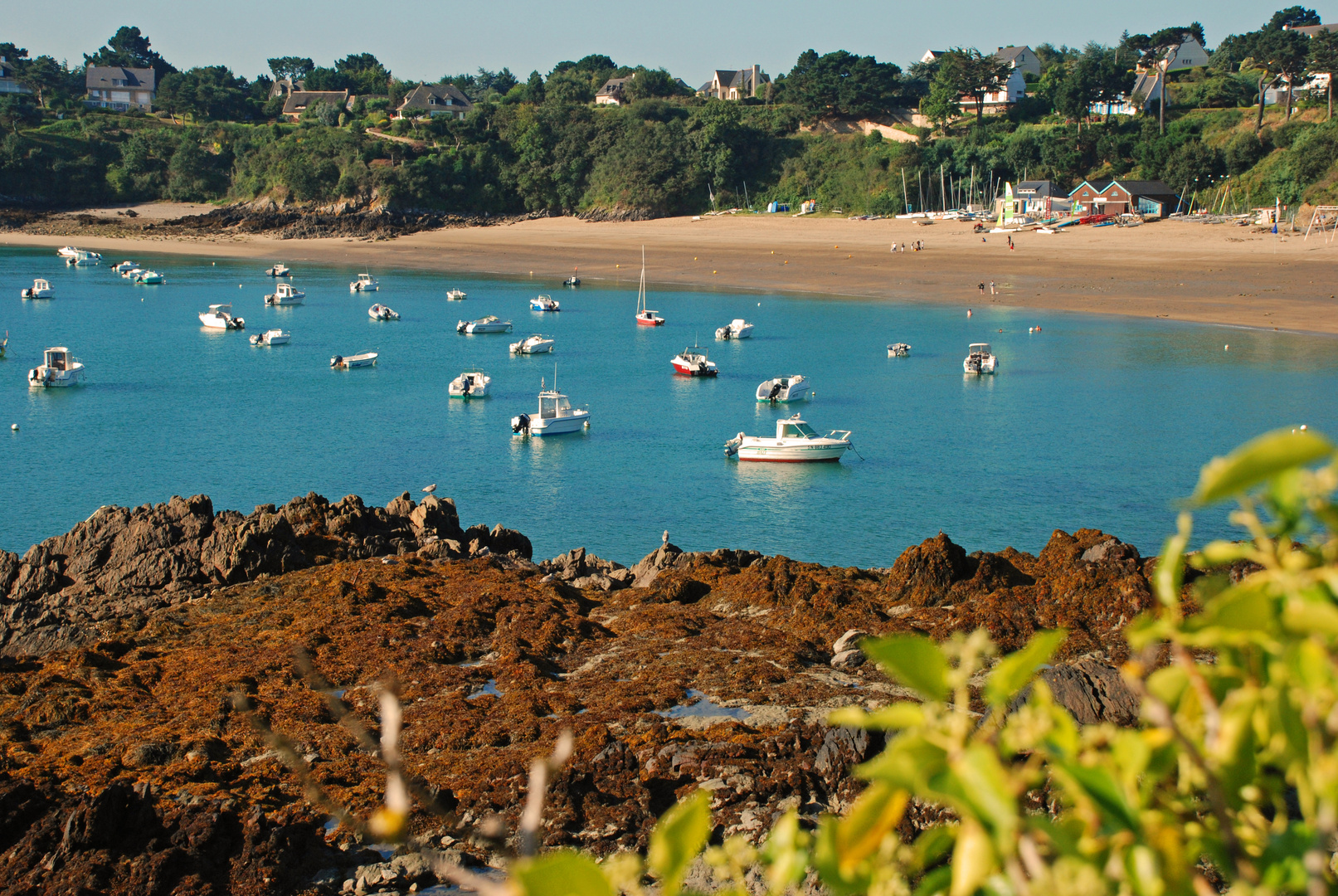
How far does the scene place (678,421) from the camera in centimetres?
4428

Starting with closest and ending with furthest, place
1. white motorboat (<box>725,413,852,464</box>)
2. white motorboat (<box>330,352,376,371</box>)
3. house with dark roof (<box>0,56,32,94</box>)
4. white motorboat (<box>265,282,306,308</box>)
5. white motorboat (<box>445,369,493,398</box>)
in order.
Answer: white motorboat (<box>725,413,852,464</box>), white motorboat (<box>445,369,493,398</box>), white motorboat (<box>330,352,376,371</box>), white motorboat (<box>265,282,306,308</box>), house with dark roof (<box>0,56,32,94</box>)

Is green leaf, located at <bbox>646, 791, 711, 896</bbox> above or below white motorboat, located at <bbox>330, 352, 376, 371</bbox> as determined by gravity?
above

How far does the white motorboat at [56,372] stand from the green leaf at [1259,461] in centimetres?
5526

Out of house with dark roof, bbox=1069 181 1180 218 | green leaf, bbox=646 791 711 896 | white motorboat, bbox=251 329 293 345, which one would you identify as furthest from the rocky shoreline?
house with dark roof, bbox=1069 181 1180 218

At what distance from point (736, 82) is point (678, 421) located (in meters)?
130

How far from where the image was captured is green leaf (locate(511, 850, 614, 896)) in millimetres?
2330

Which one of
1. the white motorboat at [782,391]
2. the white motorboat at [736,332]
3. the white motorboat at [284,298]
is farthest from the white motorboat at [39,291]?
the white motorboat at [782,391]

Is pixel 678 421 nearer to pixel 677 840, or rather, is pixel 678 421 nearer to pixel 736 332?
pixel 736 332

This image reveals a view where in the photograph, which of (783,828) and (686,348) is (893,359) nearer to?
(686,348)

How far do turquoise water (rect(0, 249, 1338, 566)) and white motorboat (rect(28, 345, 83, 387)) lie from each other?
75cm

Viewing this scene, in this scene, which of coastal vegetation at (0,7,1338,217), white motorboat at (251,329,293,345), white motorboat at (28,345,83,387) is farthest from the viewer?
coastal vegetation at (0,7,1338,217)

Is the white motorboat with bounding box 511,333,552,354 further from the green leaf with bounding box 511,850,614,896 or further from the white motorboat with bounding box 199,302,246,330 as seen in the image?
the green leaf with bounding box 511,850,614,896

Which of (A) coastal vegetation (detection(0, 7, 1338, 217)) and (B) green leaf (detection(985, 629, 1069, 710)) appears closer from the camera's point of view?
(B) green leaf (detection(985, 629, 1069, 710))

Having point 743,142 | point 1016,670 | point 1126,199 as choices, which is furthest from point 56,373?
point 743,142
